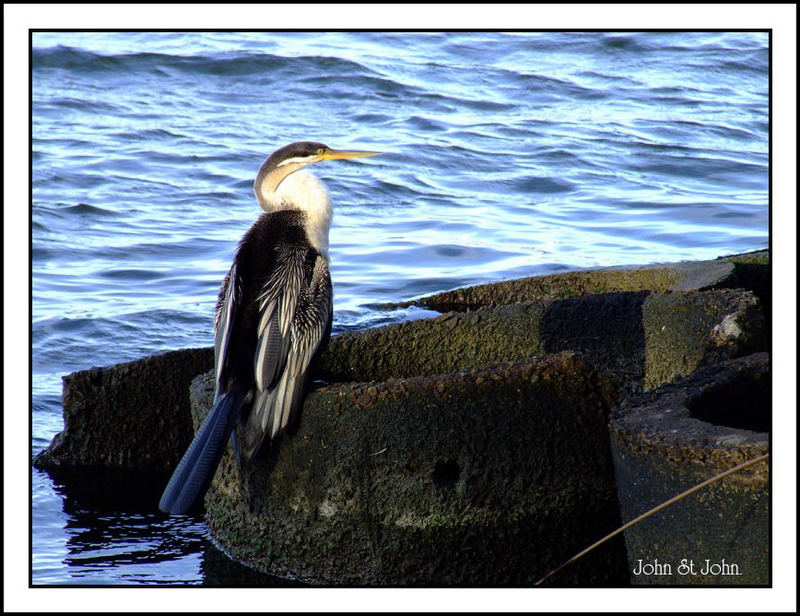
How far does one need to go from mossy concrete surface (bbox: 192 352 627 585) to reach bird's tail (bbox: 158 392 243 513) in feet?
0.66

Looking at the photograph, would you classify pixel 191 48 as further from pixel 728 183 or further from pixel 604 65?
pixel 728 183

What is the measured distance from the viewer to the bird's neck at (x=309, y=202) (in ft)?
16.8

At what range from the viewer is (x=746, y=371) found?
4.28 meters

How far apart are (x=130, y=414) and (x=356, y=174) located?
6699mm

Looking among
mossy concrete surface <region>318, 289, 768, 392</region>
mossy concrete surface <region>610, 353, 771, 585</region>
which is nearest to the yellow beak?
mossy concrete surface <region>318, 289, 768, 392</region>

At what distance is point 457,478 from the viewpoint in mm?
4277

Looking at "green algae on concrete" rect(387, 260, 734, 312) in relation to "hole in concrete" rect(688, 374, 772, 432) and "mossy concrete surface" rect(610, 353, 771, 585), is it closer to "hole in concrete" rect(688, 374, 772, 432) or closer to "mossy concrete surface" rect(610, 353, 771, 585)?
"hole in concrete" rect(688, 374, 772, 432)

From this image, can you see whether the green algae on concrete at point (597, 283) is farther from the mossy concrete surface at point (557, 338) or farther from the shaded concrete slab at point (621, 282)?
the mossy concrete surface at point (557, 338)

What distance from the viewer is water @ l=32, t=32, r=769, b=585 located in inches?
321

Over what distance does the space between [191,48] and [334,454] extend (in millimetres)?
12144

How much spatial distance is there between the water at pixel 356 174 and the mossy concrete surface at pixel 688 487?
1734 mm

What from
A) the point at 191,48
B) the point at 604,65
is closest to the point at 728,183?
the point at 604,65

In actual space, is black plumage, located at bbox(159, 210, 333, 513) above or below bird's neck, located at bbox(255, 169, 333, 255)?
below

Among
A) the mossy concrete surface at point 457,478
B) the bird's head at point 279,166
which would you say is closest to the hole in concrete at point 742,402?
the mossy concrete surface at point 457,478
